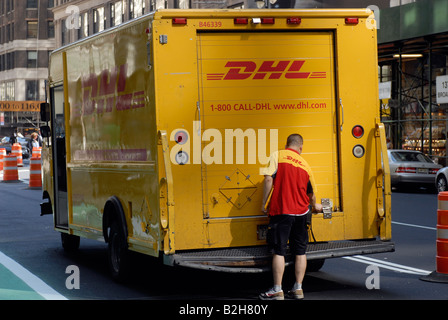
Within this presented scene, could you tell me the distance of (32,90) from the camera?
10375 cm

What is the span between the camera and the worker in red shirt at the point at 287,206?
8828 millimetres

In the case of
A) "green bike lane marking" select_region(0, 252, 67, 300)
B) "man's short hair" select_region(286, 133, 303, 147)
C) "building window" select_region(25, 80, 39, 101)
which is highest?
"building window" select_region(25, 80, 39, 101)

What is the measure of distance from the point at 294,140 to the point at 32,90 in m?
98.1

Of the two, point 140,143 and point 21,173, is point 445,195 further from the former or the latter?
point 21,173

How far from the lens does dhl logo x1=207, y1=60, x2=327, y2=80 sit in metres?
9.33

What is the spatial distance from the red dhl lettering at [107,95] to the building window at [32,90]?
93.6 metres

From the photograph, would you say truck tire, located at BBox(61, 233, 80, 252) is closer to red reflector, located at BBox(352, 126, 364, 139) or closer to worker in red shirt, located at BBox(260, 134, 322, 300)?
worker in red shirt, located at BBox(260, 134, 322, 300)

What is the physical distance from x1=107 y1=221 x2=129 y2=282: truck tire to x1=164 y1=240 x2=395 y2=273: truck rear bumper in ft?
4.33

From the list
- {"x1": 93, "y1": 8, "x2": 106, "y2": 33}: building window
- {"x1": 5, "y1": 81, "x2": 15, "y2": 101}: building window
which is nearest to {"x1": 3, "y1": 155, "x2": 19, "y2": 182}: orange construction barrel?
{"x1": 93, "y1": 8, "x2": 106, "y2": 33}: building window

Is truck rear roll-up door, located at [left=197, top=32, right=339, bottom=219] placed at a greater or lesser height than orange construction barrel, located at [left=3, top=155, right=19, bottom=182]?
greater

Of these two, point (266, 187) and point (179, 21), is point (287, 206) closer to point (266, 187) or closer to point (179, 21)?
point (266, 187)

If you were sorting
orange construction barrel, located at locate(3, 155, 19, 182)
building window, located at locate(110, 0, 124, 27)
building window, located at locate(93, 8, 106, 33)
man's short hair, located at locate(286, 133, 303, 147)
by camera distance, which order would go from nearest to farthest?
man's short hair, located at locate(286, 133, 303, 147)
orange construction barrel, located at locate(3, 155, 19, 182)
building window, located at locate(110, 0, 124, 27)
building window, located at locate(93, 8, 106, 33)
